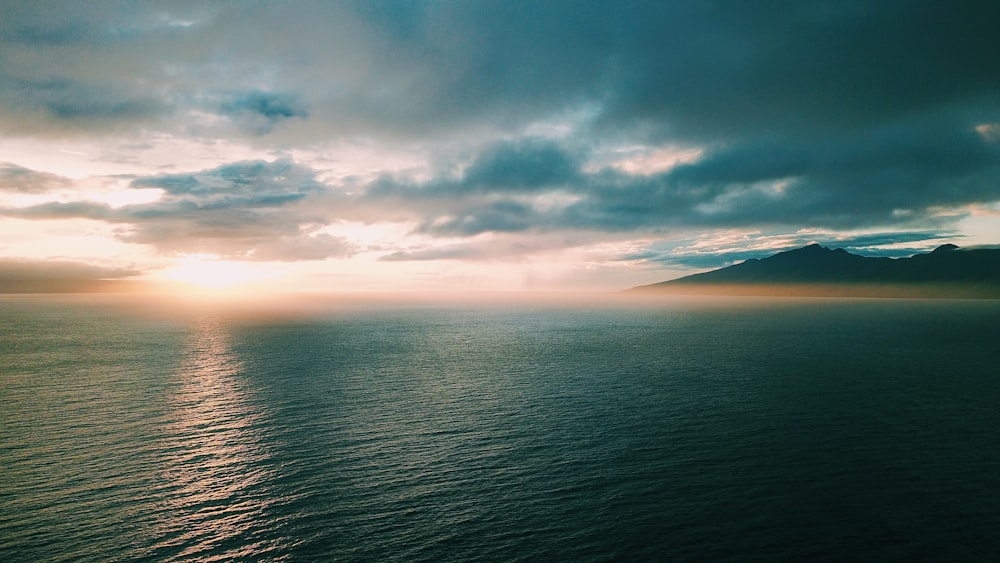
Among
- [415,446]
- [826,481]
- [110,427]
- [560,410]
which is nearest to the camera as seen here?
[826,481]

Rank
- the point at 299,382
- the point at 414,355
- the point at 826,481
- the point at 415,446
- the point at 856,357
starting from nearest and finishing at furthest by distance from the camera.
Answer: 1. the point at 826,481
2. the point at 415,446
3. the point at 299,382
4. the point at 856,357
5. the point at 414,355

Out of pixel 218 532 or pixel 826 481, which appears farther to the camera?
pixel 826 481

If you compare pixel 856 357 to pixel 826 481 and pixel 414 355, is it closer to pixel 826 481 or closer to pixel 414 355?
pixel 826 481

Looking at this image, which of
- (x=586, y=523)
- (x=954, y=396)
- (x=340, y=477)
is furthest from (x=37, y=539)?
(x=954, y=396)

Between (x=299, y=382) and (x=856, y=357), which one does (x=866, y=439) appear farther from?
(x=299, y=382)

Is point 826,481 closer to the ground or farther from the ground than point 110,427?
closer to the ground

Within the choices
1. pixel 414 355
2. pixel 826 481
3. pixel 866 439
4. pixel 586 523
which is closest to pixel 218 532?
pixel 586 523
